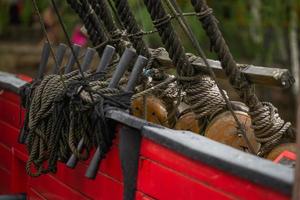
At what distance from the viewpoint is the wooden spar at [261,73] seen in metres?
2.46

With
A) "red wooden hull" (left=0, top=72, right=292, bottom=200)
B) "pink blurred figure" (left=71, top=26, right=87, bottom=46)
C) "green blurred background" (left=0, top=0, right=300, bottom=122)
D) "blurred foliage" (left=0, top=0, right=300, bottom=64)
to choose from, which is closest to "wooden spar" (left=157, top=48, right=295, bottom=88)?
"red wooden hull" (left=0, top=72, right=292, bottom=200)

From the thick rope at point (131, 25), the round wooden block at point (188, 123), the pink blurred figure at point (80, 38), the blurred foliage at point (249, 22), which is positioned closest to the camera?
the round wooden block at point (188, 123)

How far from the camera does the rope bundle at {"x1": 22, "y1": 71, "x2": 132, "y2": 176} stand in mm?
2607

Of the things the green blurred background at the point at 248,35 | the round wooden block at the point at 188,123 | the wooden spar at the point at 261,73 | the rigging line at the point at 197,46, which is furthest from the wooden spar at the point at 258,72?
the green blurred background at the point at 248,35

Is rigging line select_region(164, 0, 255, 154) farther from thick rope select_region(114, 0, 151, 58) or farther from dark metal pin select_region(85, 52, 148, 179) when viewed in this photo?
thick rope select_region(114, 0, 151, 58)

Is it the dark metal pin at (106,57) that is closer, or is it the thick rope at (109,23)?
the dark metal pin at (106,57)

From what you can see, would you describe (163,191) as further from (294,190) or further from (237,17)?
(237,17)

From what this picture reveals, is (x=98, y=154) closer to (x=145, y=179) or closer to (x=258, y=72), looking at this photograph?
(x=145, y=179)

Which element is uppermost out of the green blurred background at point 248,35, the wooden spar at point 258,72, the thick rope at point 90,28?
the thick rope at point 90,28

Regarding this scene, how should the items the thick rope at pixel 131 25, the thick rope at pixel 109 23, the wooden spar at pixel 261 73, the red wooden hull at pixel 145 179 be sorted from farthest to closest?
the thick rope at pixel 109 23 < the thick rope at pixel 131 25 < the wooden spar at pixel 261 73 < the red wooden hull at pixel 145 179

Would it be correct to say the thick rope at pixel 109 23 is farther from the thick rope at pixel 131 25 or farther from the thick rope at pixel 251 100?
the thick rope at pixel 251 100

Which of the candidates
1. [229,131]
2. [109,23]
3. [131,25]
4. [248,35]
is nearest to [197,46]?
[229,131]

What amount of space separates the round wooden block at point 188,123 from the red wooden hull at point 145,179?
46 cm

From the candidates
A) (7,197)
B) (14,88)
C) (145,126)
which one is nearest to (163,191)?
(145,126)
